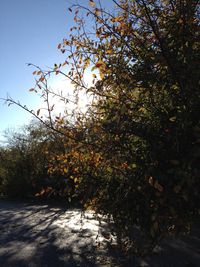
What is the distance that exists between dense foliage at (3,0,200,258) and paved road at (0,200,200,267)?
4.14ft

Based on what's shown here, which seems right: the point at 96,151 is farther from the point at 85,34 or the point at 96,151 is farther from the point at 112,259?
the point at 112,259

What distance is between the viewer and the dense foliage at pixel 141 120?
8.93ft

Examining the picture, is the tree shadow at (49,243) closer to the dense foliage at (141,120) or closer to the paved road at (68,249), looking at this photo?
the paved road at (68,249)

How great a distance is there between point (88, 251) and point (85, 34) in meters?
3.63

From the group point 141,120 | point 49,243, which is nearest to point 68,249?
point 49,243

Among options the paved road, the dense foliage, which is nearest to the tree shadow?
the paved road

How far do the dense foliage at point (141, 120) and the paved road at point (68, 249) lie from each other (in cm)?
126

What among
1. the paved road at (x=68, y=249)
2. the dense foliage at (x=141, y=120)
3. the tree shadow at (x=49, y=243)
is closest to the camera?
the dense foliage at (x=141, y=120)

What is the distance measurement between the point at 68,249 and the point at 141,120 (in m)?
3.30

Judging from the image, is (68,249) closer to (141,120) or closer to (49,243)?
(49,243)

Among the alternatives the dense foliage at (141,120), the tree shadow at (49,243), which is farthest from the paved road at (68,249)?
the dense foliage at (141,120)

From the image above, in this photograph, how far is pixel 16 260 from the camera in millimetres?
4754

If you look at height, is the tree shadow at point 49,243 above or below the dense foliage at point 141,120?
below

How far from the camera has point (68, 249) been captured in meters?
5.27
